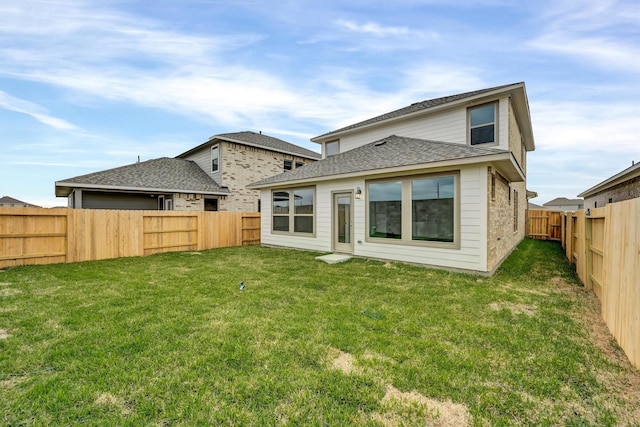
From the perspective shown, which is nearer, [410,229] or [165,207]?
[410,229]

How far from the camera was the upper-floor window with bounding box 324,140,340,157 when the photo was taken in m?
13.4

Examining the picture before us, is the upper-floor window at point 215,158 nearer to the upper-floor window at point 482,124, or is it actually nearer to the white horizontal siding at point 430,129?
the white horizontal siding at point 430,129

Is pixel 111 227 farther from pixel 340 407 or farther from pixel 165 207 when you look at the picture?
pixel 340 407

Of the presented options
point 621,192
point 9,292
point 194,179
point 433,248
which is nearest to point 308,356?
point 433,248

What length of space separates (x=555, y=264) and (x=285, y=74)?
1187 centimetres

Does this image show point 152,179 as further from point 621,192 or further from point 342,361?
point 621,192

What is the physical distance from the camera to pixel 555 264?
8.00 m

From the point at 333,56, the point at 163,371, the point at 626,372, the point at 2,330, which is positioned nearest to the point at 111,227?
the point at 2,330

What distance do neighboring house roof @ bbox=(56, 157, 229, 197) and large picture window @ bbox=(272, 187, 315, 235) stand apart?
591cm

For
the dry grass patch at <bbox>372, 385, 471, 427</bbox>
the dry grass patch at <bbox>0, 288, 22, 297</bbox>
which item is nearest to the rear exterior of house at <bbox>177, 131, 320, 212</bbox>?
the dry grass patch at <bbox>0, 288, 22, 297</bbox>

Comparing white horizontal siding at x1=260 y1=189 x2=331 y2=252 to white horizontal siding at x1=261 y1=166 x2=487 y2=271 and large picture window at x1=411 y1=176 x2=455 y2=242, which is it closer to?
white horizontal siding at x1=261 y1=166 x2=487 y2=271

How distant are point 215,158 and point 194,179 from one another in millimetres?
1806

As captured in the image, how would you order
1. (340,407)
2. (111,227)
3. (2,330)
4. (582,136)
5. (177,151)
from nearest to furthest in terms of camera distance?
(340,407), (2,330), (111,227), (582,136), (177,151)

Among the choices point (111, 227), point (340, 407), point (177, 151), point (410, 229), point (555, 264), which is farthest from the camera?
point (177, 151)
